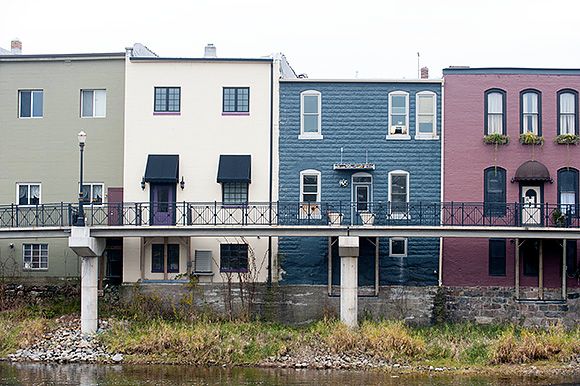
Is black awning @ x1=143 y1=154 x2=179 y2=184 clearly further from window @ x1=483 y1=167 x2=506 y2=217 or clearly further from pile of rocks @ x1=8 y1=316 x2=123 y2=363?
window @ x1=483 y1=167 x2=506 y2=217

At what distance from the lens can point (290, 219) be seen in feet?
127

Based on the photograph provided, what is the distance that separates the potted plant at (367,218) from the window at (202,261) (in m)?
6.09

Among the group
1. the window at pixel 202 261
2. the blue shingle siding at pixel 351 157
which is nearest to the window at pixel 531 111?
the blue shingle siding at pixel 351 157

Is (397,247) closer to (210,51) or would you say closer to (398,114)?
(398,114)

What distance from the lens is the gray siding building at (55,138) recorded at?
40562 mm

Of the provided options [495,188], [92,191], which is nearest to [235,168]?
[92,191]

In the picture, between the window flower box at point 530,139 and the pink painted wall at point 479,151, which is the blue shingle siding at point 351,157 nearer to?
the pink painted wall at point 479,151

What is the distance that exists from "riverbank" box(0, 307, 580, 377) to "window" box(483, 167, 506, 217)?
4909 millimetres

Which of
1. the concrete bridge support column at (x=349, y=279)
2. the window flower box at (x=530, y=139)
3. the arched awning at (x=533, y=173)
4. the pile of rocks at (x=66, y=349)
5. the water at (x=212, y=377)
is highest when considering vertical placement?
the window flower box at (x=530, y=139)

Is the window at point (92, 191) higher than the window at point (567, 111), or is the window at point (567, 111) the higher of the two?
the window at point (567, 111)

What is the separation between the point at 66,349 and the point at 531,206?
17801 millimetres

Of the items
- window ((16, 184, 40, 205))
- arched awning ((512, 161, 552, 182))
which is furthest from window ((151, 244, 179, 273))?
arched awning ((512, 161, 552, 182))

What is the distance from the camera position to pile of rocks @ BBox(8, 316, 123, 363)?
1337 inches

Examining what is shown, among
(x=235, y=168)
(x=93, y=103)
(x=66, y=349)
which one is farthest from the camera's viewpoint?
(x=93, y=103)
